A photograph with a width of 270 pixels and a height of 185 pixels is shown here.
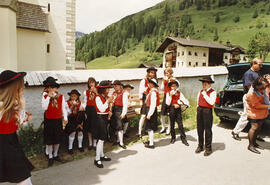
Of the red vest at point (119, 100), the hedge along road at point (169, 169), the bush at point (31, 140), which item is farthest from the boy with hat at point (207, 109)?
the bush at point (31, 140)

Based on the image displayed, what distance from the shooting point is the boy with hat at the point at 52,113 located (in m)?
4.36

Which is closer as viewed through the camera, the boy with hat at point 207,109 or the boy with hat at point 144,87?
the boy with hat at point 207,109

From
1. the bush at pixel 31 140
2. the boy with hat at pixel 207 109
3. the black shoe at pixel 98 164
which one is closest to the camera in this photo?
the black shoe at pixel 98 164

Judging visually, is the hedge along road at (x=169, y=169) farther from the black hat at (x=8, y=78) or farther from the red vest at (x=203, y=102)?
the black hat at (x=8, y=78)

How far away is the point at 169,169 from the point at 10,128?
9.67 feet

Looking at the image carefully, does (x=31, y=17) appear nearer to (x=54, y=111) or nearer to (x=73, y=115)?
(x=73, y=115)

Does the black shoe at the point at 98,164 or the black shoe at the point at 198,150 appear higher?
the black shoe at the point at 198,150

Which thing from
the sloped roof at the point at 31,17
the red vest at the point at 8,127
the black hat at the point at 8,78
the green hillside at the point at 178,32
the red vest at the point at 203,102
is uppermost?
the green hillside at the point at 178,32

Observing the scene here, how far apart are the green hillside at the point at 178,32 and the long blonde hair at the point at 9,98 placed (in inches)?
3570

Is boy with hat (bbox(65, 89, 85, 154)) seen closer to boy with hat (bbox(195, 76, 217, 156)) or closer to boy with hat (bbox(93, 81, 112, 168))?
boy with hat (bbox(93, 81, 112, 168))

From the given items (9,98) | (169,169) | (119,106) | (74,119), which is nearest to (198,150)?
(169,169)

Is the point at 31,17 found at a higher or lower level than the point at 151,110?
higher

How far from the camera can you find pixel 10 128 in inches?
105

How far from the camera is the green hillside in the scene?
101688 mm
